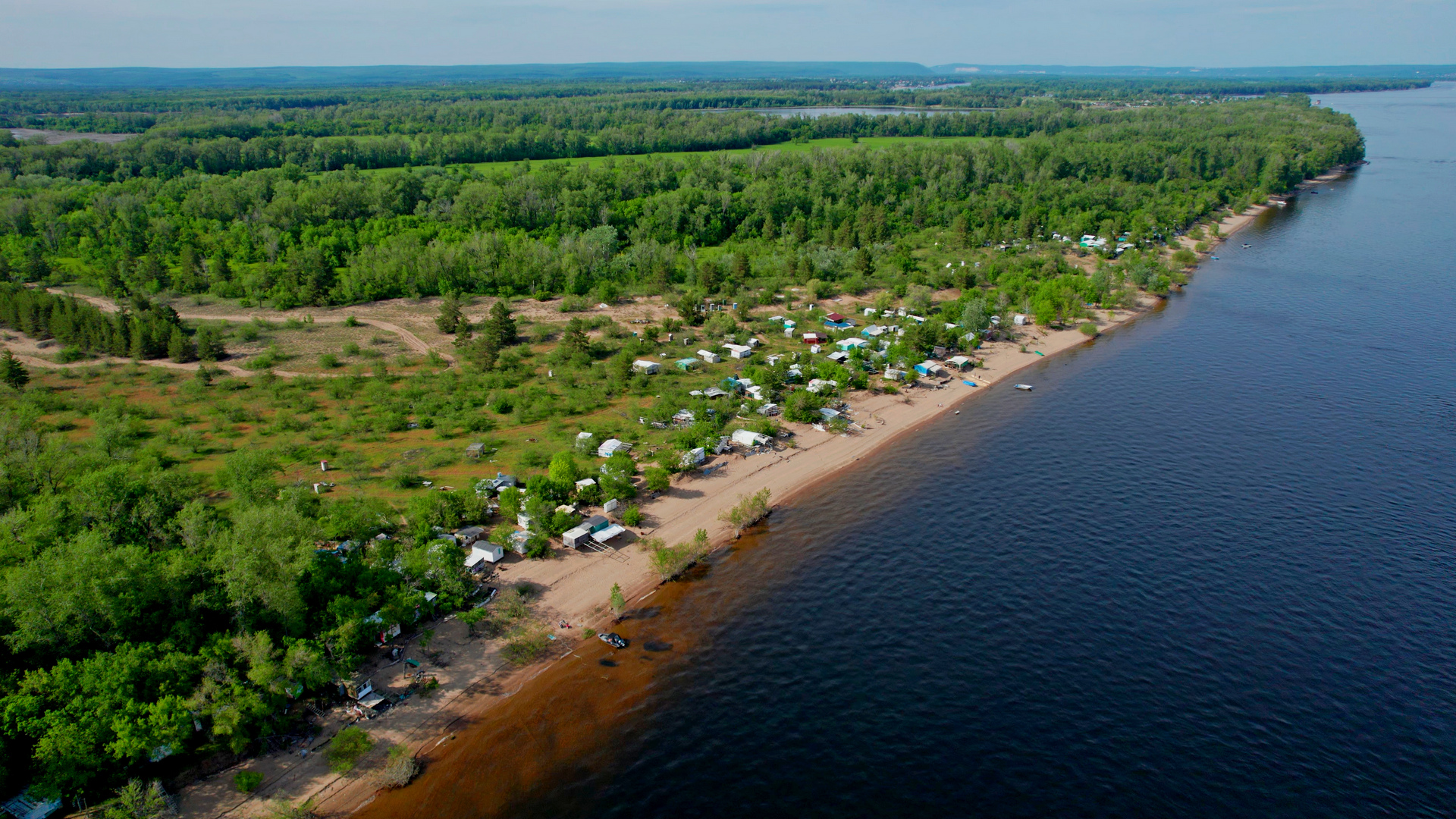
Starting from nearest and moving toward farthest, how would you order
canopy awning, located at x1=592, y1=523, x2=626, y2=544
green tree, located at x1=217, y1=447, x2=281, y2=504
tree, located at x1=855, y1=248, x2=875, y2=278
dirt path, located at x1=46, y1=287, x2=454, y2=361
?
green tree, located at x1=217, y1=447, x2=281, y2=504
canopy awning, located at x1=592, y1=523, x2=626, y2=544
dirt path, located at x1=46, y1=287, x2=454, y2=361
tree, located at x1=855, y1=248, x2=875, y2=278

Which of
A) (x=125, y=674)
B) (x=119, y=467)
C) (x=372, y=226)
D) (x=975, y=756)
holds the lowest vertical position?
(x=975, y=756)

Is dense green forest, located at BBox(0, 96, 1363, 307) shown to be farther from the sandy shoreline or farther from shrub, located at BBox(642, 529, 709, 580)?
shrub, located at BBox(642, 529, 709, 580)

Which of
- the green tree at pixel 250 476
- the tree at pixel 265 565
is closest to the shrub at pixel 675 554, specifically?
the tree at pixel 265 565

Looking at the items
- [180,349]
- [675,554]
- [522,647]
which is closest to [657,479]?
[675,554]

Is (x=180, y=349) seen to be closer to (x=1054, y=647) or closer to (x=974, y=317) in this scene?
(x=974, y=317)

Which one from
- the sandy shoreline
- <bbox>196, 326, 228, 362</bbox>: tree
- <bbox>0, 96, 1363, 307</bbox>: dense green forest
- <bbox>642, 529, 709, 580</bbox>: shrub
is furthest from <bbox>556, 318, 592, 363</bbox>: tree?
<bbox>196, 326, 228, 362</bbox>: tree

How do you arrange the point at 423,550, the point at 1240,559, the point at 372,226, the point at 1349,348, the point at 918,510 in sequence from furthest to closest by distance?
the point at 372,226 < the point at 1349,348 < the point at 918,510 < the point at 1240,559 < the point at 423,550

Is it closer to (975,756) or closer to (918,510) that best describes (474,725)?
(975,756)

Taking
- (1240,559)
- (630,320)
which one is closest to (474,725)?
(1240,559)
